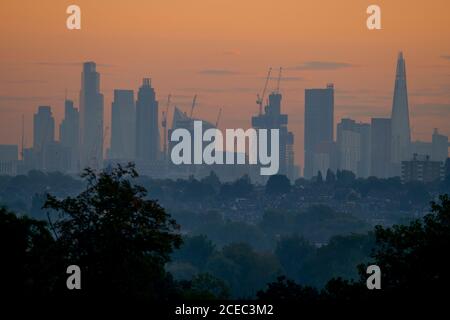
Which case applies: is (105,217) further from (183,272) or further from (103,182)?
(183,272)

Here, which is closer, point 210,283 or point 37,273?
point 37,273

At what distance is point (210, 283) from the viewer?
117 meters

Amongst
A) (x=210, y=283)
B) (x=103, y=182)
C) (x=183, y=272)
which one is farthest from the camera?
(x=183, y=272)

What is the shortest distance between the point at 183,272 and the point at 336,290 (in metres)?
106

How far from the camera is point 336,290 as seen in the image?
6506cm

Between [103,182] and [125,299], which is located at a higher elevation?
[103,182]
